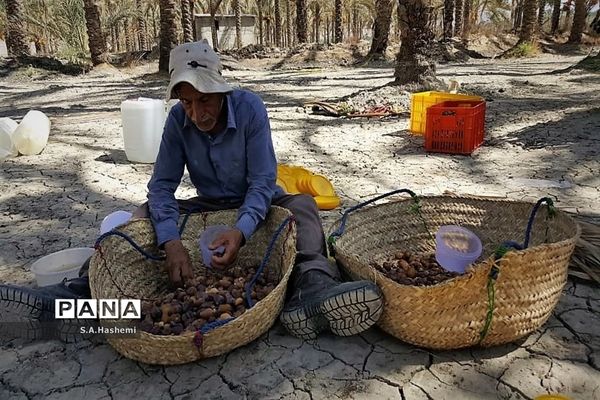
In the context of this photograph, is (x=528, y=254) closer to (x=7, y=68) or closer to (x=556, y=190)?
(x=556, y=190)

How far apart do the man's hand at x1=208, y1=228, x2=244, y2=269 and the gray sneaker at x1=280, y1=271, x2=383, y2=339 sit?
0.27 m

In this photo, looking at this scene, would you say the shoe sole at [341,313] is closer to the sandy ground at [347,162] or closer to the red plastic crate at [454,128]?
the sandy ground at [347,162]

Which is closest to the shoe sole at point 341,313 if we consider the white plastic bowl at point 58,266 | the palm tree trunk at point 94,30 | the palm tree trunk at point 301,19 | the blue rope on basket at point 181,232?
the blue rope on basket at point 181,232

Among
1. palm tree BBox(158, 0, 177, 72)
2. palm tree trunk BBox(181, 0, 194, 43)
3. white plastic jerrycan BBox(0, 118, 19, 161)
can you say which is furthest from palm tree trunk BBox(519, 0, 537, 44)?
white plastic jerrycan BBox(0, 118, 19, 161)

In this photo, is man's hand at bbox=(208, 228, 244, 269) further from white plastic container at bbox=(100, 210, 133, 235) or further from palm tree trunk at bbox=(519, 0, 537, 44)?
palm tree trunk at bbox=(519, 0, 537, 44)

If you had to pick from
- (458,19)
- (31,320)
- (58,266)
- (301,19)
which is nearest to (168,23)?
(301,19)

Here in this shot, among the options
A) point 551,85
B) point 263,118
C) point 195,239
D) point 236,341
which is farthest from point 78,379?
point 551,85

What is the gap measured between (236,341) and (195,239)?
0.64 metres

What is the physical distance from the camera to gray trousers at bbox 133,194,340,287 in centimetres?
186

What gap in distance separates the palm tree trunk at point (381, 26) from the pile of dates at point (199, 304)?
42.4 feet

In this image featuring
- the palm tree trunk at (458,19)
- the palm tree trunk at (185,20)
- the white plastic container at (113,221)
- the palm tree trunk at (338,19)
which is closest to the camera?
the white plastic container at (113,221)

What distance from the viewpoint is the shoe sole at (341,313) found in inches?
61.2

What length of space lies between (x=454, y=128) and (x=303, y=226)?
8.10 feet

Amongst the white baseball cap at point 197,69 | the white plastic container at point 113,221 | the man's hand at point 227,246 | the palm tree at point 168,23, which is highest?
the palm tree at point 168,23
